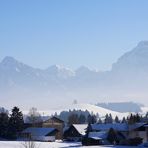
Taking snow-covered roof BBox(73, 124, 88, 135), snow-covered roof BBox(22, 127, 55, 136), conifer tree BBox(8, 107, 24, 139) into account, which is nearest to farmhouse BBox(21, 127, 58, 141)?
snow-covered roof BBox(22, 127, 55, 136)

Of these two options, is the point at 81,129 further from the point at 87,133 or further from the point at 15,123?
the point at 87,133

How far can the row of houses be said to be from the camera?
110m

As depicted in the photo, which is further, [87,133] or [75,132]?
[75,132]

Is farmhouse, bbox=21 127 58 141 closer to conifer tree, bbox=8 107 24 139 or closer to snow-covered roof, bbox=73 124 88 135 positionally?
conifer tree, bbox=8 107 24 139

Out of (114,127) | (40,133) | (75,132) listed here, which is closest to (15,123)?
(40,133)

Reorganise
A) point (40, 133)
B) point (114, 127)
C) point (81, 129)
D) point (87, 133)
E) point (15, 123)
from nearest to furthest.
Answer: point (87, 133)
point (15, 123)
point (40, 133)
point (114, 127)
point (81, 129)

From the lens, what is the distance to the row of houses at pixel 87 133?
110 metres

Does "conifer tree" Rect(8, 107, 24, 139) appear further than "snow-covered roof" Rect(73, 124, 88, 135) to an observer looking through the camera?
No

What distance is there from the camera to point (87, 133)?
107438 mm

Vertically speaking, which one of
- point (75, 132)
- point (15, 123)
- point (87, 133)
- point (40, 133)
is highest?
point (15, 123)

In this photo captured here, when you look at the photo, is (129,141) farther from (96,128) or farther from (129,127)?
(96,128)

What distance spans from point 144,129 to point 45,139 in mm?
21819

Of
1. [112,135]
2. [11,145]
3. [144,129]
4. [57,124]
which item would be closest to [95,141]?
[112,135]

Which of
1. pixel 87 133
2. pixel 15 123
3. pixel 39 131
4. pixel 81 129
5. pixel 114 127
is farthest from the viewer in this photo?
pixel 81 129
